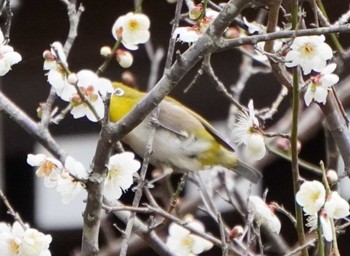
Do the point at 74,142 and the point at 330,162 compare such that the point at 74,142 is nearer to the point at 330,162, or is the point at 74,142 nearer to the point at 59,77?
the point at 330,162

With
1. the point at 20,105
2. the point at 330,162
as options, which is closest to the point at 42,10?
the point at 20,105

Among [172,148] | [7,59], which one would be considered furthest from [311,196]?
[172,148]

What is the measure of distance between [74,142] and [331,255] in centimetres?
285

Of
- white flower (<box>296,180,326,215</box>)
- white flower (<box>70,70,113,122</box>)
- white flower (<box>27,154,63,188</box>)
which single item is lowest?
white flower (<box>296,180,326,215</box>)

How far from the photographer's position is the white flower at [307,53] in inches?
64.7

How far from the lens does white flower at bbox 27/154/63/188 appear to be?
5.65 ft

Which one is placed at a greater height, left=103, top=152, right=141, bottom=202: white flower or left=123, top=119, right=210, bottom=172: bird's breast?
left=123, top=119, right=210, bottom=172: bird's breast

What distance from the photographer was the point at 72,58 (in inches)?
163

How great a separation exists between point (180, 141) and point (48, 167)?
114cm

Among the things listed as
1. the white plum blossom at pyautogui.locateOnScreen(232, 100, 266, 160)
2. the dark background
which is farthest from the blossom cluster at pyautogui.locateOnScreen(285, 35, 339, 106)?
the dark background

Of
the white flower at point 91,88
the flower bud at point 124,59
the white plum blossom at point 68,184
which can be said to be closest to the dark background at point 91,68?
the flower bud at point 124,59

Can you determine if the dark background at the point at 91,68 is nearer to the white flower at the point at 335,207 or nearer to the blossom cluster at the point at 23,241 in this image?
the blossom cluster at the point at 23,241

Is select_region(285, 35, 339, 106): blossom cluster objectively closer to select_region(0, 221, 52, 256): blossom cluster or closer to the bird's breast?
select_region(0, 221, 52, 256): blossom cluster

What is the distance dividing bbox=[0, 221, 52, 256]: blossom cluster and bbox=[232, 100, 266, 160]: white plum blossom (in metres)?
0.41
